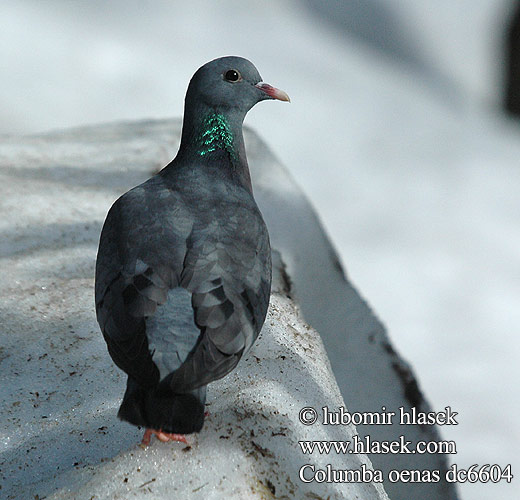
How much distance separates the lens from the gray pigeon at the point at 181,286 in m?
1.86

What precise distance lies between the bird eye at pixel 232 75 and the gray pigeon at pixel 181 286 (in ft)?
0.91

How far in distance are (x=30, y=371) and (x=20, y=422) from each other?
257 mm

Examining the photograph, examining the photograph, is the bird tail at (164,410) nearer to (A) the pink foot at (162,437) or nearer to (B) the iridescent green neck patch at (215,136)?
(A) the pink foot at (162,437)

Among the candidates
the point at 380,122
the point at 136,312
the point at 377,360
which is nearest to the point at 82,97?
the point at 380,122

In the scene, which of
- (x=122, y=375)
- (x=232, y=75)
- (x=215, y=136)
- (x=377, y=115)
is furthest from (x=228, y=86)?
(x=377, y=115)

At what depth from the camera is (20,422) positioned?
7.80ft

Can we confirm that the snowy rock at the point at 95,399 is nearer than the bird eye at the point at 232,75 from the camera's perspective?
Yes

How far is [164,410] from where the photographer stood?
1824 millimetres

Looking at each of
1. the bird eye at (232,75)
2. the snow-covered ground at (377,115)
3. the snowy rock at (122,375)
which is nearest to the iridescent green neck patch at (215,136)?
the bird eye at (232,75)

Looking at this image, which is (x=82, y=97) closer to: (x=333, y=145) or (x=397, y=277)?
(x=333, y=145)

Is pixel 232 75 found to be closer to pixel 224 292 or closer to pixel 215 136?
pixel 215 136

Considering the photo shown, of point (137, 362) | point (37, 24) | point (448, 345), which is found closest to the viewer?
point (137, 362)

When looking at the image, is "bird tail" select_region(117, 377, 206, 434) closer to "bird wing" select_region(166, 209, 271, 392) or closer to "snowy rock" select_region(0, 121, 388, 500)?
"bird wing" select_region(166, 209, 271, 392)

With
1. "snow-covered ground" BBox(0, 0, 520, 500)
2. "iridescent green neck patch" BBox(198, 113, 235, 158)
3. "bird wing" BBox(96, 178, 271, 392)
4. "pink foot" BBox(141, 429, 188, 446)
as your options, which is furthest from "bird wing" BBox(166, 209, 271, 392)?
"snow-covered ground" BBox(0, 0, 520, 500)
